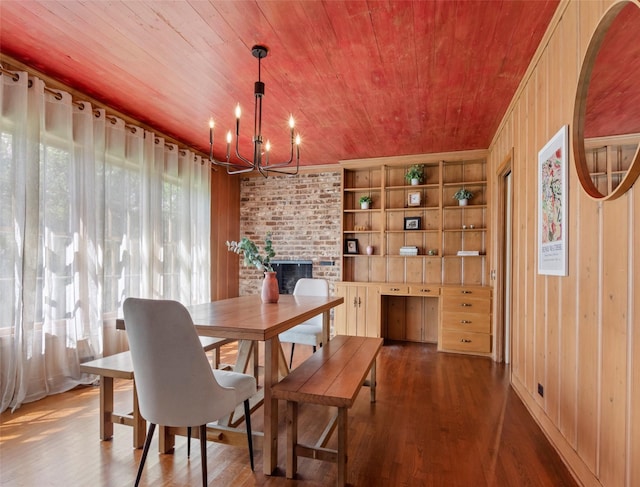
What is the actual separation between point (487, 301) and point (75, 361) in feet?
14.0

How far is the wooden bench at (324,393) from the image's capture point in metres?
1.71

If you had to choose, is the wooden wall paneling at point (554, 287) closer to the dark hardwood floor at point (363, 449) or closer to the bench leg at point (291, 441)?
the dark hardwood floor at point (363, 449)

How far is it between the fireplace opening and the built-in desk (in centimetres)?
77

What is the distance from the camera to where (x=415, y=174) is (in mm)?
4805

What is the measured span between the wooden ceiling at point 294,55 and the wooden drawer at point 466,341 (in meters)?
2.39

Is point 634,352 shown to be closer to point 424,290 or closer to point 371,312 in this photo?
point 424,290

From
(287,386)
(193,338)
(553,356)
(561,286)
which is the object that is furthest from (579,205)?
(193,338)

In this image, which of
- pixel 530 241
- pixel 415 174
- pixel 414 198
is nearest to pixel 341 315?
pixel 414 198

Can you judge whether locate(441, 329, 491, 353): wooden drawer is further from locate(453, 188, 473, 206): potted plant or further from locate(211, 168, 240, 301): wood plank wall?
locate(211, 168, 240, 301): wood plank wall

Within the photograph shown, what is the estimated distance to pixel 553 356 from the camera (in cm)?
213

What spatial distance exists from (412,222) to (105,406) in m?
4.04

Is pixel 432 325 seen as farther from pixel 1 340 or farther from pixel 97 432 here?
pixel 1 340

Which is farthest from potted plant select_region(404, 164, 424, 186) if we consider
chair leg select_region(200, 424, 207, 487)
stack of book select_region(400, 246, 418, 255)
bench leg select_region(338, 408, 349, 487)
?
chair leg select_region(200, 424, 207, 487)

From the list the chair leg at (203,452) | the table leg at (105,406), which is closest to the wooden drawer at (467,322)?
the chair leg at (203,452)
